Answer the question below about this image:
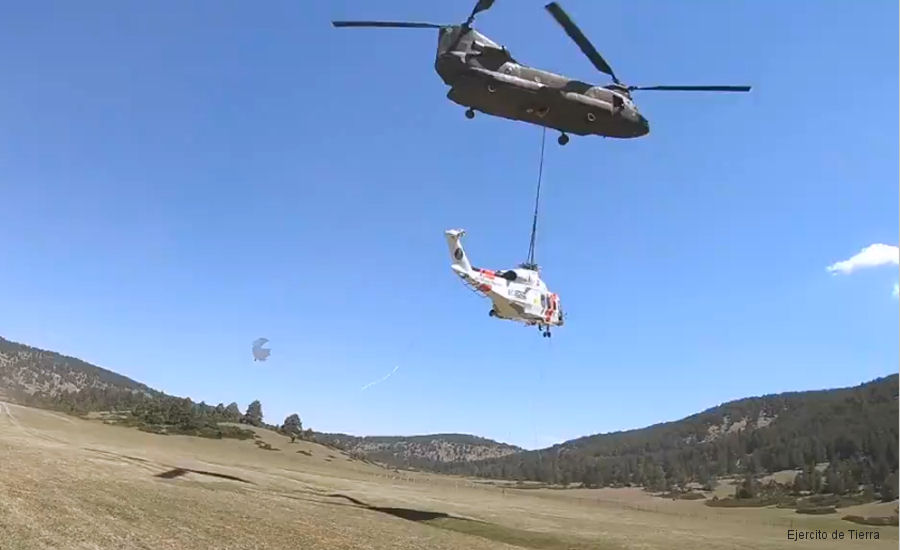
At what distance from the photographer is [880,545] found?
5200cm

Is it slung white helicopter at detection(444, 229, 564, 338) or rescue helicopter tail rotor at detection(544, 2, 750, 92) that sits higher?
rescue helicopter tail rotor at detection(544, 2, 750, 92)

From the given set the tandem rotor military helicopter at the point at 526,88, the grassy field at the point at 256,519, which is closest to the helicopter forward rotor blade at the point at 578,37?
the tandem rotor military helicopter at the point at 526,88

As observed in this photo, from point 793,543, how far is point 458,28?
45.5 meters

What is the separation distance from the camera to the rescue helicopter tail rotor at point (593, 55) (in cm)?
2191

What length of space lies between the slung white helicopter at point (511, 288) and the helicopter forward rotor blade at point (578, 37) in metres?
9.92

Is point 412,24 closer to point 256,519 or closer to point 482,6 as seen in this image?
point 482,6

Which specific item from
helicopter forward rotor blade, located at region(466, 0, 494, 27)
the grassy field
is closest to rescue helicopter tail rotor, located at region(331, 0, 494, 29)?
helicopter forward rotor blade, located at region(466, 0, 494, 27)

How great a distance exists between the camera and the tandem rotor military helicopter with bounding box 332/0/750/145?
76.5 ft

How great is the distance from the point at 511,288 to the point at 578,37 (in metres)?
11.5

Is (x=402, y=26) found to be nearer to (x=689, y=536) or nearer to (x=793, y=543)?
(x=689, y=536)

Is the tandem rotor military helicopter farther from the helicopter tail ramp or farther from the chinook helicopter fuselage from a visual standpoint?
the helicopter tail ramp

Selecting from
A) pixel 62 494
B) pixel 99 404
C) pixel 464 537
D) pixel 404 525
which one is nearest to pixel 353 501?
pixel 404 525

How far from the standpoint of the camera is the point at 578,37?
2292 cm

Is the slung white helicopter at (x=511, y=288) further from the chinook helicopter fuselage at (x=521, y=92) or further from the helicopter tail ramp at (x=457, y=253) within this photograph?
the chinook helicopter fuselage at (x=521, y=92)
